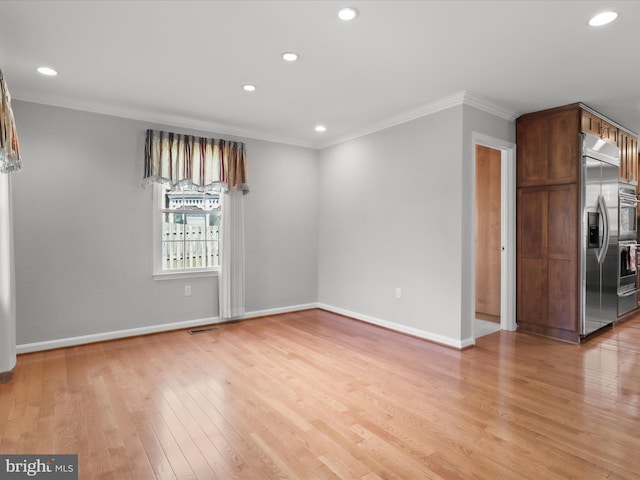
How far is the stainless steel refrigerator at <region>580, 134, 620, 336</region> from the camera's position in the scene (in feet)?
13.3

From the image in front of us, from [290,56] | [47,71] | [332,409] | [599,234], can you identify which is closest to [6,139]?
[47,71]

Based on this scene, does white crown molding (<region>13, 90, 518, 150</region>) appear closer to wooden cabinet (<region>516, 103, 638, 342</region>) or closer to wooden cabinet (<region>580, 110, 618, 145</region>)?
wooden cabinet (<region>516, 103, 638, 342</region>)

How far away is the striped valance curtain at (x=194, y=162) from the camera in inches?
173

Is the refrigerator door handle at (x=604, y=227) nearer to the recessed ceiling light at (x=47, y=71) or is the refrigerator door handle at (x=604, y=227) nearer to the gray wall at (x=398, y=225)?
the gray wall at (x=398, y=225)

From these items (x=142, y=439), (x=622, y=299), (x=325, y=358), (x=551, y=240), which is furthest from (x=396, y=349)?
(x=622, y=299)

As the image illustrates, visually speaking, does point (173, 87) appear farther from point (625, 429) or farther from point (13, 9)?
point (625, 429)

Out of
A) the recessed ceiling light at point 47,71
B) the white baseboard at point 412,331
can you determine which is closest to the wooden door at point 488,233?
the white baseboard at point 412,331

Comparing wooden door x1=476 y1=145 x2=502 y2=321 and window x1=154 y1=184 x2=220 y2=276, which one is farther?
wooden door x1=476 y1=145 x2=502 y2=321

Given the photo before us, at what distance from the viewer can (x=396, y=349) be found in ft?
12.8

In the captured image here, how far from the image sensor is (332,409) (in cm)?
259

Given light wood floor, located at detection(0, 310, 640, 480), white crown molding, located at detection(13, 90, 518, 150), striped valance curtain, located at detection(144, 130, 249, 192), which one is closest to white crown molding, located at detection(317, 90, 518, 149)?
white crown molding, located at detection(13, 90, 518, 150)

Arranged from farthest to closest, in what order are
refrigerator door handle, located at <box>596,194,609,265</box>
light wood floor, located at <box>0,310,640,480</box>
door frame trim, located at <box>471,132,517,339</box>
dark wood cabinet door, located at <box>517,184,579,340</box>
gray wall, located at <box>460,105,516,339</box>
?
1. door frame trim, located at <box>471,132,517,339</box>
2. refrigerator door handle, located at <box>596,194,609,265</box>
3. dark wood cabinet door, located at <box>517,184,579,340</box>
4. gray wall, located at <box>460,105,516,339</box>
5. light wood floor, located at <box>0,310,640,480</box>

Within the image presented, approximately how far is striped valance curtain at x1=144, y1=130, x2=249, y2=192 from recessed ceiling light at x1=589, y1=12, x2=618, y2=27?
3847 mm

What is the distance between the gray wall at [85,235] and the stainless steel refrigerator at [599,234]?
4116 mm
